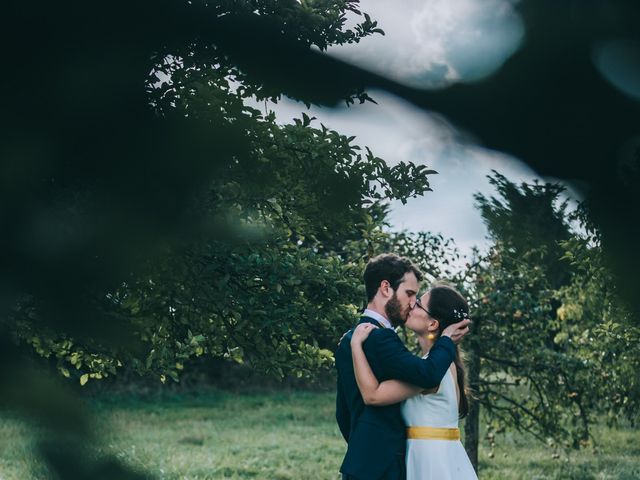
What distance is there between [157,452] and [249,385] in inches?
308

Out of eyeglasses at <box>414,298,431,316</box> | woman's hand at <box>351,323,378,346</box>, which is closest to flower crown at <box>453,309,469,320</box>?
eyeglasses at <box>414,298,431,316</box>

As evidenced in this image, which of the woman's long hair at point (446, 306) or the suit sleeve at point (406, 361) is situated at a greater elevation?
the woman's long hair at point (446, 306)

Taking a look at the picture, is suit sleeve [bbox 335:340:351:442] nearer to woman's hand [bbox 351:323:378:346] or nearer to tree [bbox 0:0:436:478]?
woman's hand [bbox 351:323:378:346]

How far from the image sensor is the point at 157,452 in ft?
37.8

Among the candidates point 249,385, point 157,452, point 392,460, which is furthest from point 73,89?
point 249,385

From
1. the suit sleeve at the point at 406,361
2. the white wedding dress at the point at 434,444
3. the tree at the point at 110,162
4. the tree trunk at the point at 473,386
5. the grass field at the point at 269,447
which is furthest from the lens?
the grass field at the point at 269,447

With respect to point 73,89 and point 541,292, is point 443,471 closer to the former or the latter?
point 73,89

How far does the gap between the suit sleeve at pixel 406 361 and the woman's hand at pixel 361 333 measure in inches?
0.7

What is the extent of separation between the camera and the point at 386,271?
2.74 metres

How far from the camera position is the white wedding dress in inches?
113

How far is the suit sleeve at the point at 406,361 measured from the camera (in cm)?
249

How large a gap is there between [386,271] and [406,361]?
0.36 metres

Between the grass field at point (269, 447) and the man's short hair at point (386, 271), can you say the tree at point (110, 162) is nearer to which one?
the man's short hair at point (386, 271)

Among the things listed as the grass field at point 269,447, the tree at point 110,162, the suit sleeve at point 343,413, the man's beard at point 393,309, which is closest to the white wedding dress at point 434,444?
the suit sleeve at point 343,413
